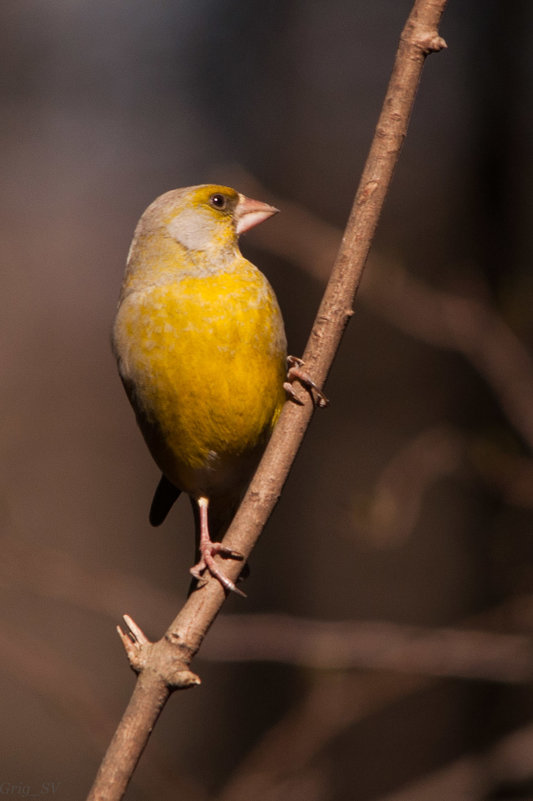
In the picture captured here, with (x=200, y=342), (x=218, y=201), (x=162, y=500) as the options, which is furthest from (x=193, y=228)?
(x=162, y=500)

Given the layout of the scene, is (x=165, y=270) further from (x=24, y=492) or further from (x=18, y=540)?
(x=24, y=492)

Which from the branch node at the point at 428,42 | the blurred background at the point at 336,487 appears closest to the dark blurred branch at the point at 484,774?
the blurred background at the point at 336,487

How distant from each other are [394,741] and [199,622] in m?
4.26

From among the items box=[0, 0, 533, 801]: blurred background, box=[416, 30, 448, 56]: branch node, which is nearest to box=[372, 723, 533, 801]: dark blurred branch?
box=[0, 0, 533, 801]: blurred background

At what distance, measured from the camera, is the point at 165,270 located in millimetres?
3139

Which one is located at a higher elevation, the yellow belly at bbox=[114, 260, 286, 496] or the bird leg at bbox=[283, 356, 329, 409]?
the yellow belly at bbox=[114, 260, 286, 496]

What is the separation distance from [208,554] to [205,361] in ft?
2.06

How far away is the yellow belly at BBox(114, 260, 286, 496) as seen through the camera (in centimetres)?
295

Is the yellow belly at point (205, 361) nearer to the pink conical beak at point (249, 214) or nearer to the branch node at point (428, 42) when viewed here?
the pink conical beak at point (249, 214)

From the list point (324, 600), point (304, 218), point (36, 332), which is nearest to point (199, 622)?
point (304, 218)

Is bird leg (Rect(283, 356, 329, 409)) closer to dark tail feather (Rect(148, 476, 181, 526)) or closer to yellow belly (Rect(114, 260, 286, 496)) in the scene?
yellow belly (Rect(114, 260, 286, 496))

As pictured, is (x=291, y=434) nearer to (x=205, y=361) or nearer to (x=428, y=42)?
(x=205, y=361)

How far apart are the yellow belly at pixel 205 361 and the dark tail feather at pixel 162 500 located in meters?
0.36

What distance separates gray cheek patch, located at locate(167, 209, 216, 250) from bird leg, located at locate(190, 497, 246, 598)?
99cm
